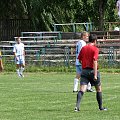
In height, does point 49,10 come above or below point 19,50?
above

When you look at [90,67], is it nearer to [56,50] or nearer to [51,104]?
[51,104]

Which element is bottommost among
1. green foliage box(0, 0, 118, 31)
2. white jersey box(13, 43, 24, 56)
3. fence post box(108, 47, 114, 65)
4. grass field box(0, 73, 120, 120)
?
grass field box(0, 73, 120, 120)

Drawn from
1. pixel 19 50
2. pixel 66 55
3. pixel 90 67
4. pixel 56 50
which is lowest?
pixel 66 55

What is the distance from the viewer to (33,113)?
15078 mm

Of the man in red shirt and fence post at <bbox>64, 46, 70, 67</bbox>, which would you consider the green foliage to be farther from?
the man in red shirt

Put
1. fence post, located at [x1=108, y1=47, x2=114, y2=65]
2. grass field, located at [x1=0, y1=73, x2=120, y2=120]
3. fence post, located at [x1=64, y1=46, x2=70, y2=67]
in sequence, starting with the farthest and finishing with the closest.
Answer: fence post, located at [x1=64, y1=46, x2=70, y2=67]
fence post, located at [x1=108, y1=47, x2=114, y2=65]
grass field, located at [x1=0, y1=73, x2=120, y2=120]

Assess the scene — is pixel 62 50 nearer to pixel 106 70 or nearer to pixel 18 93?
pixel 106 70

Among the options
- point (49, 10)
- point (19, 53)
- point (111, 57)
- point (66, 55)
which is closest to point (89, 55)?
point (19, 53)

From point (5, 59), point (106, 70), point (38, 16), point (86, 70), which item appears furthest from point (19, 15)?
point (86, 70)

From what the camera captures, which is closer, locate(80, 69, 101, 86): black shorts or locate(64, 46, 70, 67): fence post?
locate(80, 69, 101, 86): black shorts

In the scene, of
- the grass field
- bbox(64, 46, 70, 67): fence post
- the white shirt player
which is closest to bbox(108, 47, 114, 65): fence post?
bbox(64, 46, 70, 67): fence post

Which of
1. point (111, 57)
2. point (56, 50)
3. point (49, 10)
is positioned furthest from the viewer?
point (49, 10)

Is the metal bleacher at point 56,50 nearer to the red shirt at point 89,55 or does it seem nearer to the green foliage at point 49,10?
the green foliage at point 49,10

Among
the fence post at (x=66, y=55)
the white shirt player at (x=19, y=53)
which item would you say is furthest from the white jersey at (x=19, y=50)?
the fence post at (x=66, y=55)
